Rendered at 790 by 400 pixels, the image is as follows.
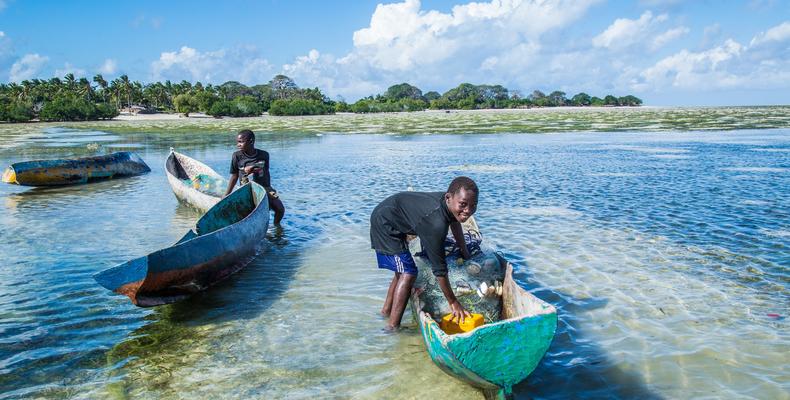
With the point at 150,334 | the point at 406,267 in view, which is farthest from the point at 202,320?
the point at 406,267

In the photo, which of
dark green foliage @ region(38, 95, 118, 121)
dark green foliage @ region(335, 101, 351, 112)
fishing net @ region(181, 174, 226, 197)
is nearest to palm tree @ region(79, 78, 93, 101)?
dark green foliage @ region(38, 95, 118, 121)

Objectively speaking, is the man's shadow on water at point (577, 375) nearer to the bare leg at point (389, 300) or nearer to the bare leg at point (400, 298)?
the bare leg at point (400, 298)

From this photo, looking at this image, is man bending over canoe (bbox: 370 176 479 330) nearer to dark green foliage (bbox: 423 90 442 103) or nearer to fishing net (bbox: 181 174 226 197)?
fishing net (bbox: 181 174 226 197)

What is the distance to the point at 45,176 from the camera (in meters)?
16.6

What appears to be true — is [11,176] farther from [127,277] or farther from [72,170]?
[127,277]

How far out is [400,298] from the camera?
595 cm

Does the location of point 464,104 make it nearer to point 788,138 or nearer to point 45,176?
point 788,138

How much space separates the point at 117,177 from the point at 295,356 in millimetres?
16538

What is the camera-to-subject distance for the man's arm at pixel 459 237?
5.39 m

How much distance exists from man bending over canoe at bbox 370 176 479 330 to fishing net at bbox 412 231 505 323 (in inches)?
8.7

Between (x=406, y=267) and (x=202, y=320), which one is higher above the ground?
(x=406, y=267)

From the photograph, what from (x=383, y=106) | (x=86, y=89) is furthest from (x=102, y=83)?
(x=383, y=106)

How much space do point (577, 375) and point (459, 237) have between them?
1.76m

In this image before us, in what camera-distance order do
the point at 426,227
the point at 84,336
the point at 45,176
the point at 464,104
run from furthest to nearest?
1. the point at 464,104
2. the point at 45,176
3. the point at 84,336
4. the point at 426,227
